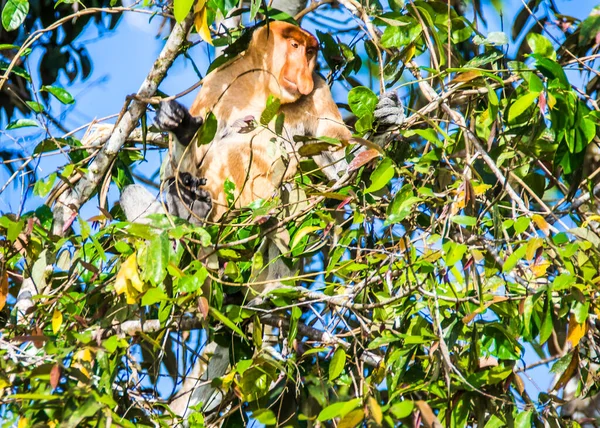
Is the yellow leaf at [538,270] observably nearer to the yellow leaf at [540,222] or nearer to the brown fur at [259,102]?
the yellow leaf at [540,222]

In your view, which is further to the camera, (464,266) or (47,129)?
(47,129)

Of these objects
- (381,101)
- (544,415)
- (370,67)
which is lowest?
(544,415)

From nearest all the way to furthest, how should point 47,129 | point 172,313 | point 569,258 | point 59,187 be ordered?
point 569,258
point 172,313
point 47,129
point 59,187

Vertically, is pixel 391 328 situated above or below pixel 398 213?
below

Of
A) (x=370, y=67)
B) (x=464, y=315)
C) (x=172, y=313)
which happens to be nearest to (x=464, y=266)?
(x=464, y=315)

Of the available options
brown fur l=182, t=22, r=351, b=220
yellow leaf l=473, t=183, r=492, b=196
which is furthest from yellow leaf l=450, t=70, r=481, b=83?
brown fur l=182, t=22, r=351, b=220

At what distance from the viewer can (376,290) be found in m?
3.07

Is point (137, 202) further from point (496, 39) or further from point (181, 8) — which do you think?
point (496, 39)

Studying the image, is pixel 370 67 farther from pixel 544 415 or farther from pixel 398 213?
pixel 544 415

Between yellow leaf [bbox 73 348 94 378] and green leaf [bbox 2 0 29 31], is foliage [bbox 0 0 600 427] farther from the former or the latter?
green leaf [bbox 2 0 29 31]

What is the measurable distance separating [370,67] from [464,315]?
213 centimetres

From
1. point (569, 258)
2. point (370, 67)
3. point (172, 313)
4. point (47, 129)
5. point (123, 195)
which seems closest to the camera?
point (569, 258)

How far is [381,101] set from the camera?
330cm

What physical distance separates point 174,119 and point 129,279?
3.63 feet
